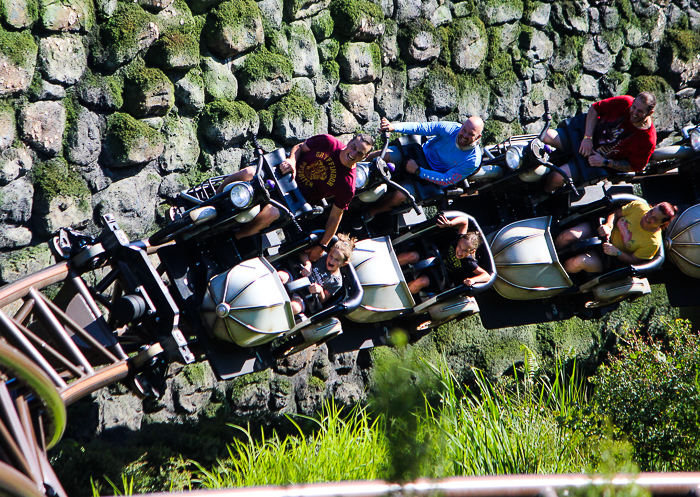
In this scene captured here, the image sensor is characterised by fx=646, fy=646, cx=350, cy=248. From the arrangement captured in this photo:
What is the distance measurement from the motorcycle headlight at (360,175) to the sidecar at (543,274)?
1.27 m

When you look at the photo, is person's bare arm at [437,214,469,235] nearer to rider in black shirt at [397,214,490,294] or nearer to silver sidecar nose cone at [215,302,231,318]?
rider in black shirt at [397,214,490,294]

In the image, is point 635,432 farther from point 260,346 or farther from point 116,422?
point 116,422

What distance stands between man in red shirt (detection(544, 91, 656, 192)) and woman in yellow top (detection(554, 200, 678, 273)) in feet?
1.17

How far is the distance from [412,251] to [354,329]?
2.41 ft

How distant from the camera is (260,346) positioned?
4.24 m

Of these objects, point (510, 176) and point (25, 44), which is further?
point (510, 176)

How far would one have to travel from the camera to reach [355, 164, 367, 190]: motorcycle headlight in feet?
14.2

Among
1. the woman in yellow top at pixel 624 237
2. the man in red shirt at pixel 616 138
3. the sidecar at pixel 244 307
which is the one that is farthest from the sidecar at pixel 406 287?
the man in red shirt at pixel 616 138

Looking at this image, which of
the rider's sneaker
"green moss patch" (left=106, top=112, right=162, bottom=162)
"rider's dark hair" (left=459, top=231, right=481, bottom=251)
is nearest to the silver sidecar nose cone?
the rider's sneaker

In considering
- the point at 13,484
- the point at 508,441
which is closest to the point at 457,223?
the point at 508,441

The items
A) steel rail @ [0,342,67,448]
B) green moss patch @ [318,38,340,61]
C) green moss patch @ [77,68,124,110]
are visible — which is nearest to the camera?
steel rail @ [0,342,67,448]

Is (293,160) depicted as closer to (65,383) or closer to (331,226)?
(331,226)

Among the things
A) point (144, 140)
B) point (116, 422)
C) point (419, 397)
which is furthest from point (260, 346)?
point (419, 397)

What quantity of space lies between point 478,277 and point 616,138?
1.53 meters
